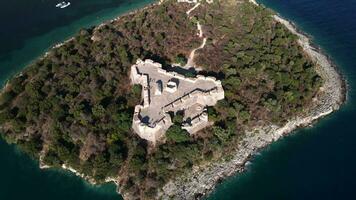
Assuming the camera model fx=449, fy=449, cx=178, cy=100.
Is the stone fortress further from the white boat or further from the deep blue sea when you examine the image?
the white boat

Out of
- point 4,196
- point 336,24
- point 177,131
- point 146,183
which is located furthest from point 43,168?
point 336,24

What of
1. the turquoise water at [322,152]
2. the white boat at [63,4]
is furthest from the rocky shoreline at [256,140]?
the white boat at [63,4]

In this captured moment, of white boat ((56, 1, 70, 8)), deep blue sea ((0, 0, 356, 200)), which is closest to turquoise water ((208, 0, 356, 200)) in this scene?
deep blue sea ((0, 0, 356, 200))

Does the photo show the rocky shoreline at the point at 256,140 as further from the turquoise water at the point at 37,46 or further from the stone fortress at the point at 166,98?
the turquoise water at the point at 37,46

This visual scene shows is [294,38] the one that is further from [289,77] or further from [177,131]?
[177,131]

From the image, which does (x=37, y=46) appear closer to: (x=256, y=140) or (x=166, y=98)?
(x=166, y=98)

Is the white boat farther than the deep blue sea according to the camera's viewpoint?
Yes
